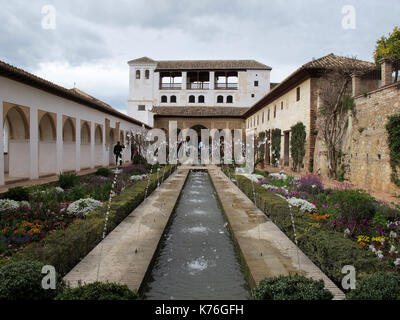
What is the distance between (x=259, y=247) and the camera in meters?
4.73

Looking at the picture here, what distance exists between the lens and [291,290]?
2539mm

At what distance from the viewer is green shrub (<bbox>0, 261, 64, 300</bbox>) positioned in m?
2.48

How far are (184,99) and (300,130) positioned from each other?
23773 millimetres

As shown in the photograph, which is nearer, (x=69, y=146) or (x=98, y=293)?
(x=98, y=293)

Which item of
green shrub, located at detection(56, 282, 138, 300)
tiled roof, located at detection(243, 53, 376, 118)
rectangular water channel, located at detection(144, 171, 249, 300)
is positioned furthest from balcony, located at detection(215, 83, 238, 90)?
green shrub, located at detection(56, 282, 138, 300)

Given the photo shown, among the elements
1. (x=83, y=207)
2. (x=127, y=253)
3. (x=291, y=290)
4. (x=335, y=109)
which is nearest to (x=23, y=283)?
(x=127, y=253)

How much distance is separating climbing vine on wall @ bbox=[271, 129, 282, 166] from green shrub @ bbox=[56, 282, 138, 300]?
17818 millimetres

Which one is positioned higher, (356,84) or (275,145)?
(356,84)

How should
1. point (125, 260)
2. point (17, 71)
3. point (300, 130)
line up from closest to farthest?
point (125, 260) < point (17, 71) < point (300, 130)

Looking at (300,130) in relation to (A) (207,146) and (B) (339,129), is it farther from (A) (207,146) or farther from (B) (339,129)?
(A) (207,146)

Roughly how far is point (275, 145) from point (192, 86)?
66.8 feet

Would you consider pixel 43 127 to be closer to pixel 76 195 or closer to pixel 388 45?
pixel 76 195

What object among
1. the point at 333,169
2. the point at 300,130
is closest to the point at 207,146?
the point at 300,130
